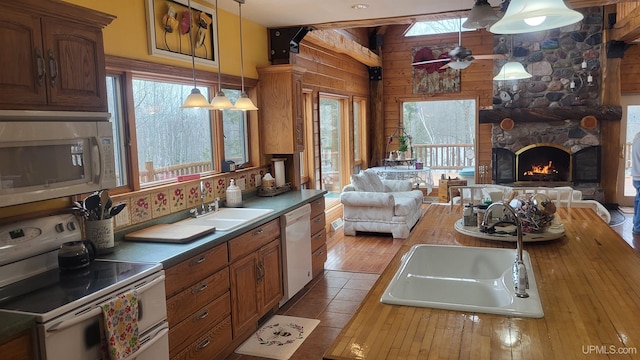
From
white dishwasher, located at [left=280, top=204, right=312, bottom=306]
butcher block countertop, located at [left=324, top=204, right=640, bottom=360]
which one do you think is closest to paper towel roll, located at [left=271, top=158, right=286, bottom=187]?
white dishwasher, located at [left=280, top=204, right=312, bottom=306]

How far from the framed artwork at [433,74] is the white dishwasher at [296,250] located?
558 cm

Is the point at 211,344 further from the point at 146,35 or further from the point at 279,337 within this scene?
the point at 146,35

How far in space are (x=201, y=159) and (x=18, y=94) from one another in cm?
199

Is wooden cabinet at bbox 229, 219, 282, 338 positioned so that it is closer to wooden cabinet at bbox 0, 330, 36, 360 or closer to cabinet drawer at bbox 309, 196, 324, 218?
cabinet drawer at bbox 309, 196, 324, 218

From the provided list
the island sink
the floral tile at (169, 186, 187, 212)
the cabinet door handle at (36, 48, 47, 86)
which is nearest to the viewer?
the island sink

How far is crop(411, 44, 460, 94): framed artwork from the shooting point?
8.82m

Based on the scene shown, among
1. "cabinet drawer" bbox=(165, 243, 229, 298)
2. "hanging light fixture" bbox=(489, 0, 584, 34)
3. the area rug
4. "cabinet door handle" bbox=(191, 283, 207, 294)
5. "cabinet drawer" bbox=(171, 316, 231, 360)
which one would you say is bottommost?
the area rug

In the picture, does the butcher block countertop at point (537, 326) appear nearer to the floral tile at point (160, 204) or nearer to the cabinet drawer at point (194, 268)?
the cabinet drawer at point (194, 268)

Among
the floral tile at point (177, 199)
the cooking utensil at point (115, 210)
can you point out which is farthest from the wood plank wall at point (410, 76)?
the cooking utensil at point (115, 210)

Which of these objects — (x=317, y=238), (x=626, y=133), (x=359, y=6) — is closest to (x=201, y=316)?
(x=317, y=238)

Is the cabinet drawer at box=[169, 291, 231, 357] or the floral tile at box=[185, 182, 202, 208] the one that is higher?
the floral tile at box=[185, 182, 202, 208]

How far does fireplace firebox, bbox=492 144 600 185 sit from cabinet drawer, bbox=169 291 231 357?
6.71 metres

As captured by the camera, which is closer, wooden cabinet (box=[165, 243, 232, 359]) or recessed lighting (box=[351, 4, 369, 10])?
wooden cabinet (box=[165, 243, 232, 359])

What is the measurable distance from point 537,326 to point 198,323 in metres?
1.89
